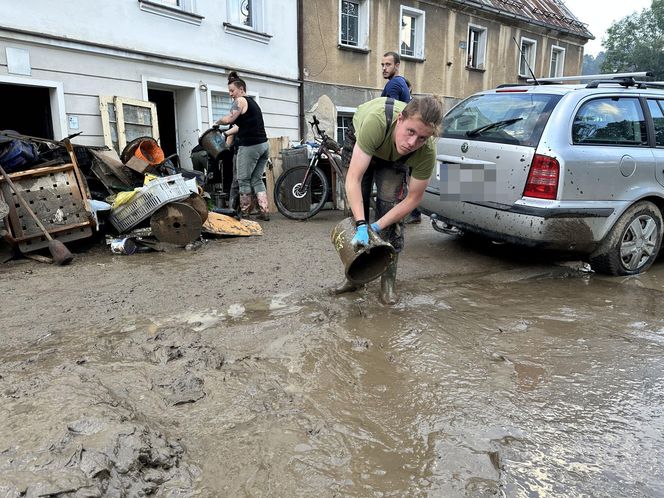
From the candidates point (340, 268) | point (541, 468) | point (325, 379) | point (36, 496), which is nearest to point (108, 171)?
point (340, 268)

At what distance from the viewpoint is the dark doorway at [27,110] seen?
7336 mm

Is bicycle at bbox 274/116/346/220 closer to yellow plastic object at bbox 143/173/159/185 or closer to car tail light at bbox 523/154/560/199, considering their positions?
yellow plastic object at bbox 143/173/159/185

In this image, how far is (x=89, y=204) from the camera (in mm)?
5008

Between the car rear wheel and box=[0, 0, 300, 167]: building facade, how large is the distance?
675cm

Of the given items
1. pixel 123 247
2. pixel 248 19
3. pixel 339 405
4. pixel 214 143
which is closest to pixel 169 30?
pixel 248 19

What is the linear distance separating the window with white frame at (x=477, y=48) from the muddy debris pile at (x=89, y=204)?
1285cm

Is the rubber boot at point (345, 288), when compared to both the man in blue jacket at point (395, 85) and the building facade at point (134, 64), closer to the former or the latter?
the man in blue jacket at point (395, 85)

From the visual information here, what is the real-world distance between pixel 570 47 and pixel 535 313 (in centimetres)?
1980

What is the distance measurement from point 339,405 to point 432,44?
13.9m

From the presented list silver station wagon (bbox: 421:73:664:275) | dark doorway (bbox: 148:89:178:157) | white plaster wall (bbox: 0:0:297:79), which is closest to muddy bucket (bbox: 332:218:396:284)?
silver station wagon (bbox: 421:73:664:275)

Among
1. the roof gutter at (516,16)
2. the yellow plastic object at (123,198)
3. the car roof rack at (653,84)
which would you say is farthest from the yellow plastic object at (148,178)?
the roof gutter at (516,16)

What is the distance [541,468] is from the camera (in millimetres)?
1935

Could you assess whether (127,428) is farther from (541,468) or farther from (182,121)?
(182,121)

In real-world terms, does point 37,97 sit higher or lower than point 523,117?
higher
